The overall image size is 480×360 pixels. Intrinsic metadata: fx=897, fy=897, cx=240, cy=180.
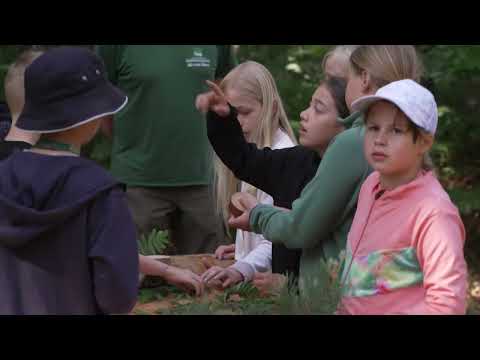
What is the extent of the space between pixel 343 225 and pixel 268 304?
41cm

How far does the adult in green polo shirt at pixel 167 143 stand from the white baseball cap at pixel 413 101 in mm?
2673

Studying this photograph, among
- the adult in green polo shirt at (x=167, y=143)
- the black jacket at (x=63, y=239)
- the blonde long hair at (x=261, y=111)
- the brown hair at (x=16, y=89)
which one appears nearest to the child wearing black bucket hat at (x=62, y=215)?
the black jacket at (x=63, y=239)

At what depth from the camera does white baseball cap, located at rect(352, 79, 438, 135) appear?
2.43m

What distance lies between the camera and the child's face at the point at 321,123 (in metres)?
3.24

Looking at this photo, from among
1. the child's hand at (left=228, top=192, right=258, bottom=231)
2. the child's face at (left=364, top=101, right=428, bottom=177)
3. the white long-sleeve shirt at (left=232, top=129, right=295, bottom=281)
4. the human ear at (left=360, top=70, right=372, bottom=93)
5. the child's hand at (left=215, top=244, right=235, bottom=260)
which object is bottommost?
the child's hand at (left=215, top=244, right=235, bottom=260)

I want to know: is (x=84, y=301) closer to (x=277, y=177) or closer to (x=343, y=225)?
(x=343, y=225)

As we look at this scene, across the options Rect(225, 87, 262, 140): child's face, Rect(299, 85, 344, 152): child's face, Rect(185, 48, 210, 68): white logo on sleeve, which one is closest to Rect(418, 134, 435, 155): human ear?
Rect(299, 85, 344, 152): child's face

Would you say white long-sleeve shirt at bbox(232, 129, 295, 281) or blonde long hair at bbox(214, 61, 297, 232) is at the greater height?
blonde long hair at bbox(214, 61, 297, 232)

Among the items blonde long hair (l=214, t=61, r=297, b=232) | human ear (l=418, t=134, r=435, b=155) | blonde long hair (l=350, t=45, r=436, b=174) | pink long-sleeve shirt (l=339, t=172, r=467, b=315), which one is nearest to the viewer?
pink long-sleeve shirt (l=339, t=172, r=467, b=315)

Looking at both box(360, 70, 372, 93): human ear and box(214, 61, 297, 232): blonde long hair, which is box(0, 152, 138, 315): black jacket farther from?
box(214, 61, 297, 232): blonde long hair

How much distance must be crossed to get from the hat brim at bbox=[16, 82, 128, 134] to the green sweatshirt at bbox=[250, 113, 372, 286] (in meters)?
0.69

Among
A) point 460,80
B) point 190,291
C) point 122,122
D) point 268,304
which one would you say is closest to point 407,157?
point 268,304

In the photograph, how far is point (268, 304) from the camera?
263 centimetres

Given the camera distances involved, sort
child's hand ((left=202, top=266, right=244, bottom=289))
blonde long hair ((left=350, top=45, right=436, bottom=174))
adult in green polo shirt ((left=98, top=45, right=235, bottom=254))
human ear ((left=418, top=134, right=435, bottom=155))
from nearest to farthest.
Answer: human ear ((left=418, top=134, right=435, bottom=155))
blonde long hair ((left=350, top=45, right=436, bottom=174))
child's hand ((left=202, top=266, right=244, bottom=289))
adult in green polo shirt ((left=98, top=45, right=235, bottom=254))
